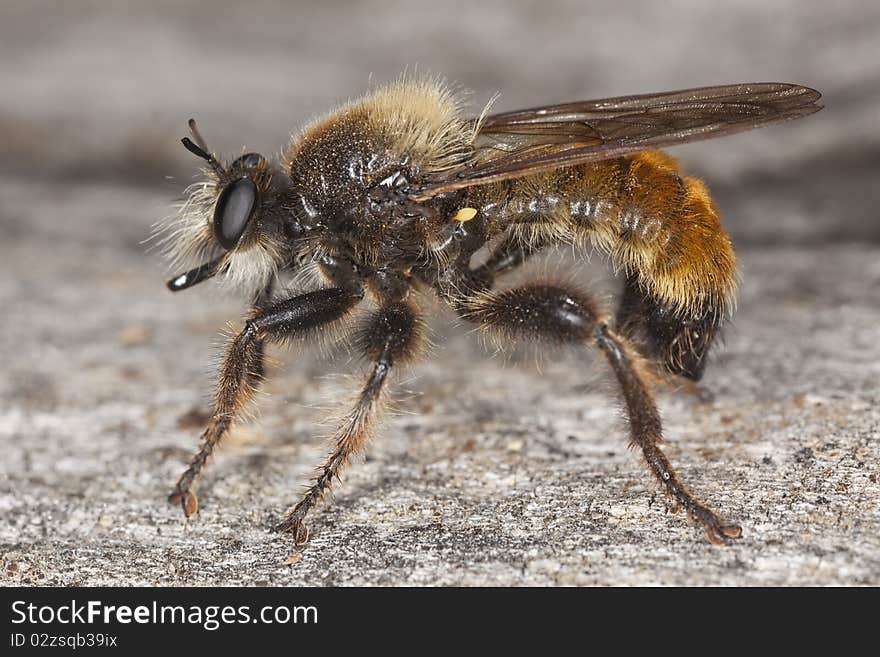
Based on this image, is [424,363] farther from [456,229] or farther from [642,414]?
[642,414]

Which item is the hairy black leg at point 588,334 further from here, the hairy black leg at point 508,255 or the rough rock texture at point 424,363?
the hairy black leg at point 508,255

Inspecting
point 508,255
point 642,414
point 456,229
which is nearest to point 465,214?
point 456,229

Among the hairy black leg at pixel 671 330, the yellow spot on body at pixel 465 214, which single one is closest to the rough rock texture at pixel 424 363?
the hairy black leg at pixel 671 330

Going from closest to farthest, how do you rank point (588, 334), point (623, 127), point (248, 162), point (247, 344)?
point (588, 334)
point (247, 344)
point (623, 127)
point (248, 162)

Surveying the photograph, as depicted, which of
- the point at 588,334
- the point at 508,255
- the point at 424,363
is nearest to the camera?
the point at 588,334

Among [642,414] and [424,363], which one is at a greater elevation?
[642,414]
